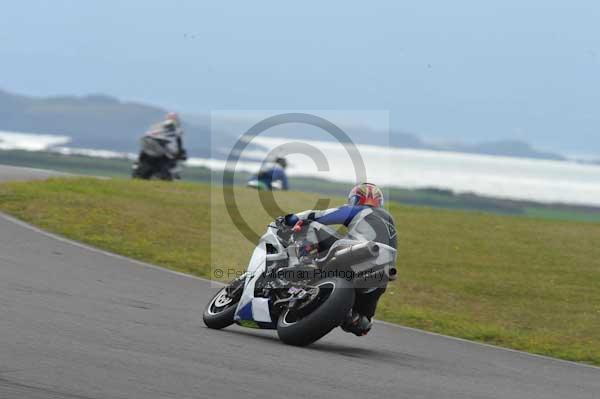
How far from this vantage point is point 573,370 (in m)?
11.4

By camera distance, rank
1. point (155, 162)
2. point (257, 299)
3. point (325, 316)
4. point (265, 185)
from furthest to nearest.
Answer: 1. point (265, 185)
2. point (155, 162)
3. point (257, 299)
4. point (325, 316)

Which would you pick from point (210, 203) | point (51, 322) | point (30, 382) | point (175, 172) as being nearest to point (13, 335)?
point (51, 322)

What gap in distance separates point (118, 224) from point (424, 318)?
7.05m

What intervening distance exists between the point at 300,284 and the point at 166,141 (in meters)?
17.8

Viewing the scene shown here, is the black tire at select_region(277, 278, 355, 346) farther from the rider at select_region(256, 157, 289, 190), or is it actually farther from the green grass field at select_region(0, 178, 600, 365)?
the rider at select_region(256, 157, 289, 190)

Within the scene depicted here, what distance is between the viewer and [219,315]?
36.2 ft

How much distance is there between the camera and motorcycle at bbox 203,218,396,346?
10.0 m

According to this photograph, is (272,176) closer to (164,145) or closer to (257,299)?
(164,145)

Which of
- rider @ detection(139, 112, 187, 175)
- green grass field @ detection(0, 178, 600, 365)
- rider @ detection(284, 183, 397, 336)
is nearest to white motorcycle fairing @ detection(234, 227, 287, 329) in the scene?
rider @ detection(284, 183, 397, 336)

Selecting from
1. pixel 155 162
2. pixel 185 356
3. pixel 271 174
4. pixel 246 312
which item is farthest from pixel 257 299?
pixel 271 174

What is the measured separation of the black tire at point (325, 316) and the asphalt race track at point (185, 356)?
130 mm

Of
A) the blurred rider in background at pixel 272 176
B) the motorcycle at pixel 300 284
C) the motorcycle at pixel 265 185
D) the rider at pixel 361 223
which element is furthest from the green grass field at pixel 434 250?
the motorcycle at pixel 300 284

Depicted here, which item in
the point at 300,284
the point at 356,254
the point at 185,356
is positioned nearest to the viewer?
the point at 185,356

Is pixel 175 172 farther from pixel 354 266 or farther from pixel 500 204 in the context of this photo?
pixel 500 204
